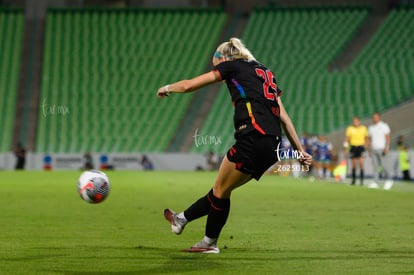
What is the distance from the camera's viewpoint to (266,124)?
365 inches

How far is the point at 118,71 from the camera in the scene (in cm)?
5028

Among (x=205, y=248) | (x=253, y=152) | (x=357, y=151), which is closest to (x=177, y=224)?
(x=205, y=248)

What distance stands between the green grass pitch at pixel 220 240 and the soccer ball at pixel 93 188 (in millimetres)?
491

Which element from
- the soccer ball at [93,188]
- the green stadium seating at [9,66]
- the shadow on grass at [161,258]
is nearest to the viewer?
the shadow on grass at [161,258]

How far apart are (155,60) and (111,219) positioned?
37.0 m

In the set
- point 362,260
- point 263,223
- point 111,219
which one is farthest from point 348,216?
point 362,260

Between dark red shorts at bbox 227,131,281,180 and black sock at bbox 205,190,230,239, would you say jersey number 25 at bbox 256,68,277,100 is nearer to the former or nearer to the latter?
dark red shorts at bbox 227,131,281,180

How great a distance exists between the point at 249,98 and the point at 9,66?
43.9 meters

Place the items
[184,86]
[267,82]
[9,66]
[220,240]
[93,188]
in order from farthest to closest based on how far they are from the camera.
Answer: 1. [9,66]
2. [93,188]
3. [220,240]
4. [267,82]
5. [184,86]

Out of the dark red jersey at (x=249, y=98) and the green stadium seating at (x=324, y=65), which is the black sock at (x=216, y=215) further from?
the green stadium seating at (x=324, y=65)

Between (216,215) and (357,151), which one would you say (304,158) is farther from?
(357,151)

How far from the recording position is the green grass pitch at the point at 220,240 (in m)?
8.68

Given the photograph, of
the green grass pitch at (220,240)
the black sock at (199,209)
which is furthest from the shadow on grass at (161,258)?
the black sock at (199,209)

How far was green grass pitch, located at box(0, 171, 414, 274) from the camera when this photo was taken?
868 cm
